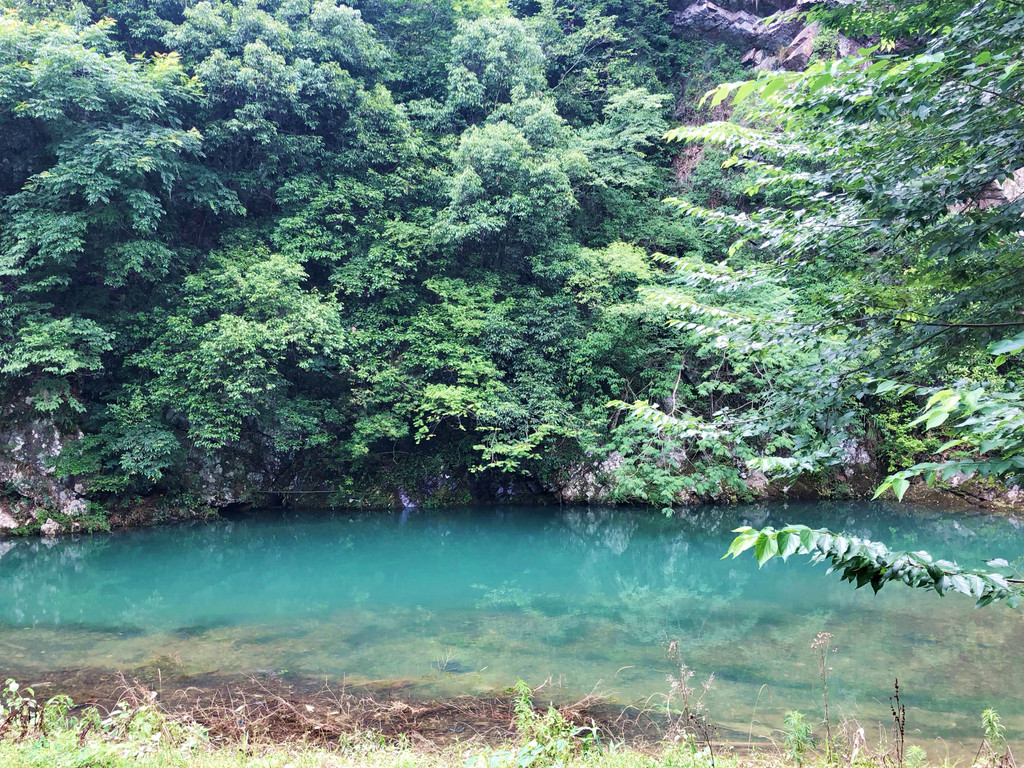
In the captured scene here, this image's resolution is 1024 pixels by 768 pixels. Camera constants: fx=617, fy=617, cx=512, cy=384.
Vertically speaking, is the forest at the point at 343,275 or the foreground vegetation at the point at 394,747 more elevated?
the forest at the point at 343,275

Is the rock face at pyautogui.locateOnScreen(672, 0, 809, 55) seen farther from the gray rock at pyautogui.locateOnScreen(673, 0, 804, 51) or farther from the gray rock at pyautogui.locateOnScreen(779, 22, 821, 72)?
the gray rock at pyautogui.locateOnScreen(779, 22, 821, 72)

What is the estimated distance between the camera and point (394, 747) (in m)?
3.74

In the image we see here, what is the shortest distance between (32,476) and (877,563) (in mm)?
12621

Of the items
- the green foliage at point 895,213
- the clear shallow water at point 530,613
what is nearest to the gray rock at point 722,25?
the clear shallow water at point 530,613

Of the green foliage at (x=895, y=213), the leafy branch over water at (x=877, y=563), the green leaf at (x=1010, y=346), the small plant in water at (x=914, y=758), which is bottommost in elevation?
the small plant in water at (x=914, y=758)

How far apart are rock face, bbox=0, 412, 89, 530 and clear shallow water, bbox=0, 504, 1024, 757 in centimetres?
71

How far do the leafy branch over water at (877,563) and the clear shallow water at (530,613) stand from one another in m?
3.35

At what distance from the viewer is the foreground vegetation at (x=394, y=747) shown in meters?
2.93

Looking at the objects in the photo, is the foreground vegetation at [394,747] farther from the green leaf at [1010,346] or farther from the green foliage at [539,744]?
the green leaf at [1010,346]

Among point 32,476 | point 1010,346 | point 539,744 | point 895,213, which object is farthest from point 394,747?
point 32,476

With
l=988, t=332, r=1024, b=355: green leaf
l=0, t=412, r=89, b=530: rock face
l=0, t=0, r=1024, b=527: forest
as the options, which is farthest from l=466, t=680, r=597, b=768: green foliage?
l=0, t=412, r=89, b=530: rock face

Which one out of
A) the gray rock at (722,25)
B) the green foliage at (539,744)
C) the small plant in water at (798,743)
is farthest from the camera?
the gray rock at (722,25)

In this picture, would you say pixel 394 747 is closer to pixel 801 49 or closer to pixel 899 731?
pixel 899 731

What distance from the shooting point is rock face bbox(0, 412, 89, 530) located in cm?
1028
